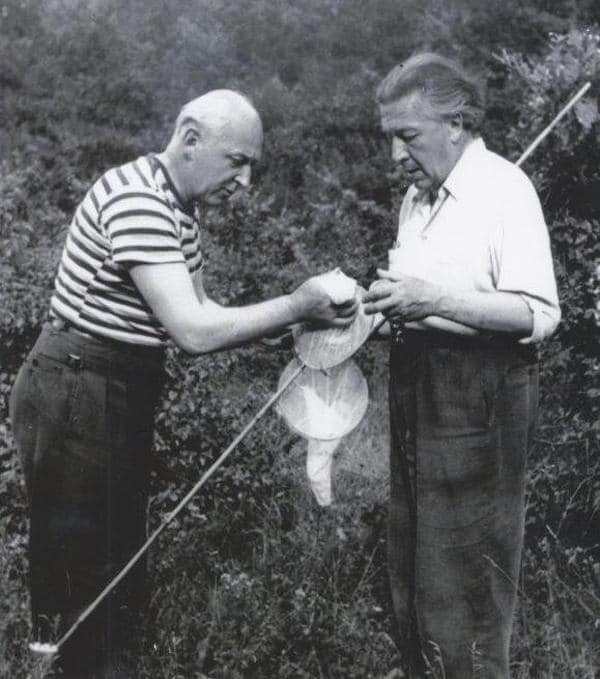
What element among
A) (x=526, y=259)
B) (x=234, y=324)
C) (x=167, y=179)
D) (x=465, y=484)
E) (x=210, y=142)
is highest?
(x=210, y=142)

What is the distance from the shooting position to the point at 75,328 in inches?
113

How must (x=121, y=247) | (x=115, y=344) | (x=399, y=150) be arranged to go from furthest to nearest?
(x=399, y=150) → (x=115, y=344) → (x=121, y=247)

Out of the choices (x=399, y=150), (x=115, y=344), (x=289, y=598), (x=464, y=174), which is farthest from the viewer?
(x=289, y=598)

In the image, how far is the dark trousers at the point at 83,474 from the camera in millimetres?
2871

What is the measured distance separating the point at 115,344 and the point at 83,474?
16.0 inches

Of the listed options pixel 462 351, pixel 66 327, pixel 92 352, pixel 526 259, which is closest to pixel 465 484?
pixel 462 351

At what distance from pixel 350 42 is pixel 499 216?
906cm

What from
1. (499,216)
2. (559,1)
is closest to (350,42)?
(559,1)

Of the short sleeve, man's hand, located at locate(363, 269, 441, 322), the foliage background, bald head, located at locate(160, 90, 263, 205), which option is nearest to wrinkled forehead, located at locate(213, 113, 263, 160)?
bald head, located at locate(160, 90, 263, 205)

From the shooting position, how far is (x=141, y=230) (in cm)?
262

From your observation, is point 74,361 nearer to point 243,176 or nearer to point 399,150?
point 243,176

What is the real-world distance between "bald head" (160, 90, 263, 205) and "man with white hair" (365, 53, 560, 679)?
533 mm

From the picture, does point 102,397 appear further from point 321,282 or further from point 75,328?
point 321,282

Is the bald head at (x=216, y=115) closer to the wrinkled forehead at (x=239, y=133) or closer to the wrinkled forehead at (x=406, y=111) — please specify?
the wrinkled forehead at (x=239, y=133)
